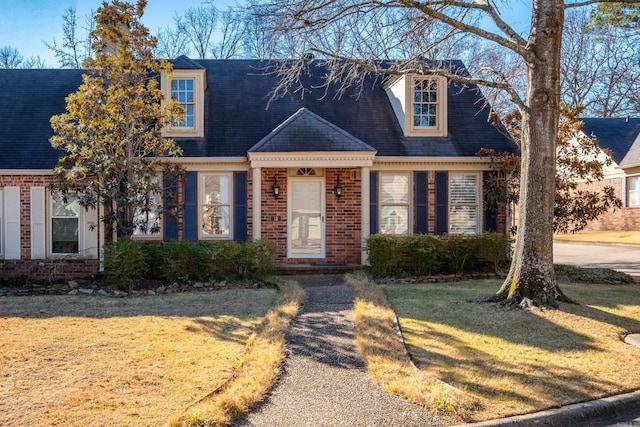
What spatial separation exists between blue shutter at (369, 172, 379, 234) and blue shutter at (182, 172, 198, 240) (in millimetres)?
4240

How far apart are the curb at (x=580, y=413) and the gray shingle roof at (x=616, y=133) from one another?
71.4 ft

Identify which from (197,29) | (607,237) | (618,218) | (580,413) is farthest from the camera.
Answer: (197,29)

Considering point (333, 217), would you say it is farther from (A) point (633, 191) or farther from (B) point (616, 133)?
(B) point (616, 133)

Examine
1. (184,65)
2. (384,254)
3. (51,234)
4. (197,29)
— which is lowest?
(384,254)

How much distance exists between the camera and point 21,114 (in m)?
12.4

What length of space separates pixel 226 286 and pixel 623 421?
7.06 m

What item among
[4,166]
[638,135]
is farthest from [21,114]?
[638,135]

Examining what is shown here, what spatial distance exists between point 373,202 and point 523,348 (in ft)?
22.2

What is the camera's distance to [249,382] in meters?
4.35

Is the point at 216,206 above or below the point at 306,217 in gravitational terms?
above

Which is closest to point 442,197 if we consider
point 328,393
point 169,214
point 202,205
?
point 202,205

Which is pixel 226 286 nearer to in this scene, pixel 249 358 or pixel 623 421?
pixel 249 358

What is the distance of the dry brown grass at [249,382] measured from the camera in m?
3.60

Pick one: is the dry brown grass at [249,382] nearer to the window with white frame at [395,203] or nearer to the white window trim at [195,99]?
the window with white frame at [395,203]
